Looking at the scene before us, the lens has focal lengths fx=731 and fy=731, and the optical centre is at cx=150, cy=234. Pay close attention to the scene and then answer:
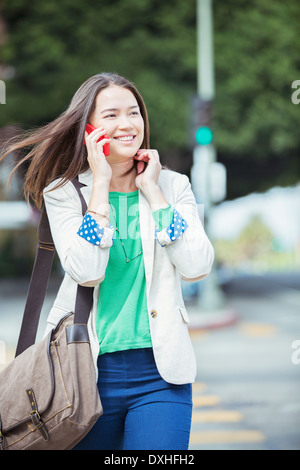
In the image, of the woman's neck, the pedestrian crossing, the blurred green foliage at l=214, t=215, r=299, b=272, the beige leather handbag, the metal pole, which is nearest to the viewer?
the beige leather handbag

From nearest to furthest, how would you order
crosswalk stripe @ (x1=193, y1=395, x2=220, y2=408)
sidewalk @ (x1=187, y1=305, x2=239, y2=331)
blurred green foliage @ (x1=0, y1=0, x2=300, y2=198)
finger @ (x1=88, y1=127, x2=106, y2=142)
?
finger @ (x1=88, y1=127, x2=106, y2=142) → crosswalk stripe @ (x1=193, y1=395, x2=220, y2=408) → sidewalk @ (x1=187, y1=305, x2=239, y2=331) → blurred green foliage @ (x1=0, y1=0, x2=300, y2=198)

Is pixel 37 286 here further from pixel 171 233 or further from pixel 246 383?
pixel 246 383

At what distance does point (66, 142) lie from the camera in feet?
8.30

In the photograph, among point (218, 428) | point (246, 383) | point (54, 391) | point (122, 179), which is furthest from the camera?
point (246, 383)

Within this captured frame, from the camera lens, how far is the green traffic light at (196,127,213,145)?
11.5 m

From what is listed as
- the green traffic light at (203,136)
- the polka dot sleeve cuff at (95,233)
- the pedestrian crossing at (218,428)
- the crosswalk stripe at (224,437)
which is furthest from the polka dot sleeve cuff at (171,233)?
the green traffic light at (203,136)

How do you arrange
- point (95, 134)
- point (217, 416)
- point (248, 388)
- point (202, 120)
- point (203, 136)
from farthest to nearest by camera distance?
point (202, 120) → point (203, 136) → point (248, 388) → point (217, 416) → point (95, 134)

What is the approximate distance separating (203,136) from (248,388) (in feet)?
18.2

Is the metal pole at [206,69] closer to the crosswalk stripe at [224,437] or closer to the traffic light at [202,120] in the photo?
the traffic light at [202,120]

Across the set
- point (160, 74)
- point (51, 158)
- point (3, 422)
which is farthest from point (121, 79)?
point (160, 74)

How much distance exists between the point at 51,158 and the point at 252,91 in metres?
16.0

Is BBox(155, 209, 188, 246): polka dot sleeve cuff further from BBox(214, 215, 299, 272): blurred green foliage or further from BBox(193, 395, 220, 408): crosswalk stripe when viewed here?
BBox(214, 215, 299, 272): blurred green foliage

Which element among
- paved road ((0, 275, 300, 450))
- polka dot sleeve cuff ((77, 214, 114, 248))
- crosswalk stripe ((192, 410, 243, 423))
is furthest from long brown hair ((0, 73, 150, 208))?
crosswalk stripe ((192, 410, 243, 423))

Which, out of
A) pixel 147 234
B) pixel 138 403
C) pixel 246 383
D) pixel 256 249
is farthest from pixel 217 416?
pixel 256 249
